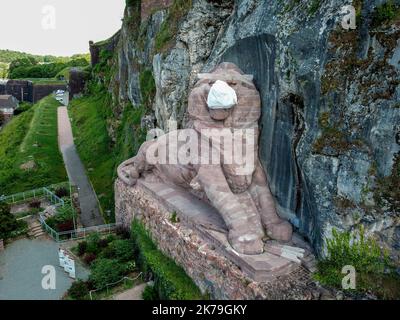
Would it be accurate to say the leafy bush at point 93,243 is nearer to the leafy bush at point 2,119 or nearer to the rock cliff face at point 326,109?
the rock cliff face at point 326,109

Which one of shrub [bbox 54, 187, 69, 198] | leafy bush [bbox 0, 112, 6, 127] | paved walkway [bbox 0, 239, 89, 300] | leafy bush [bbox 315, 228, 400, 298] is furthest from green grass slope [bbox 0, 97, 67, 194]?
leafy bush [bbox 315, 228, 400, 298]

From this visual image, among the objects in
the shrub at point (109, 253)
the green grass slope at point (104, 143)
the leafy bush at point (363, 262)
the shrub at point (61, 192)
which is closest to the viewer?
the leafy bush at point (363, 262)

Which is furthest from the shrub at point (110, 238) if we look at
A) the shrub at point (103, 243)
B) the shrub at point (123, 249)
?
the shrub at point (123, 249)

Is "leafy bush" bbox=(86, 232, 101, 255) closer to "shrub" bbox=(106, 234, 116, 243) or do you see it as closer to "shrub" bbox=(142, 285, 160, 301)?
"shrub" bbox=(106, 234, 116, 243)

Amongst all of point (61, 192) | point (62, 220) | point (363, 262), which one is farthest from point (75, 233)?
point (363, 262)

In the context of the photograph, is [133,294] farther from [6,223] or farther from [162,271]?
[6,223]

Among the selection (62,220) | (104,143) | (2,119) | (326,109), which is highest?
(326,109)
